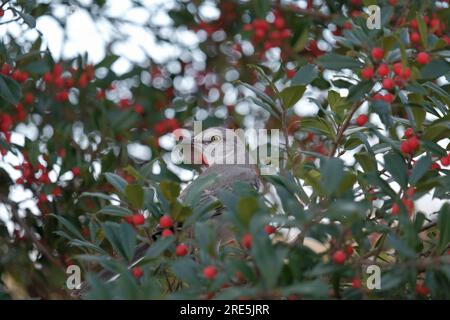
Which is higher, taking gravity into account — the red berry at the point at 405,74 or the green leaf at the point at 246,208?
the red berry at the point at 405,74

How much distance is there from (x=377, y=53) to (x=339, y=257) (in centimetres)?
83

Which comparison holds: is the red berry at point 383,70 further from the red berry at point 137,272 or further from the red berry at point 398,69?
the red berry at point 137,272

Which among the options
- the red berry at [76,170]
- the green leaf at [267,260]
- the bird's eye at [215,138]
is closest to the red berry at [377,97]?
the green leaf at [267,260]

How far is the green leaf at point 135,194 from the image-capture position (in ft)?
8.37

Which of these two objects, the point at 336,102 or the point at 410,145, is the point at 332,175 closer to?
the point at 410,145

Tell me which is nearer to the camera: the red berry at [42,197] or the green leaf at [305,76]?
the green leaf at [305,76]

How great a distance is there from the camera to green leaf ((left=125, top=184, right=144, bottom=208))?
8.37ft

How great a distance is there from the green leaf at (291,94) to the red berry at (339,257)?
915mm

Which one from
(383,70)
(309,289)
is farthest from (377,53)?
(309,289)

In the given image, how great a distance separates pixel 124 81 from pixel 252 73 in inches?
38.7

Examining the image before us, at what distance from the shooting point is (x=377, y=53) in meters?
2.65

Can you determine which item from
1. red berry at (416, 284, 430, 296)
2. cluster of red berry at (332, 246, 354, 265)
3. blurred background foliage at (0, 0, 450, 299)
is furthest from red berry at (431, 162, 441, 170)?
cluster of red berry at (332, 246, 354, 265)

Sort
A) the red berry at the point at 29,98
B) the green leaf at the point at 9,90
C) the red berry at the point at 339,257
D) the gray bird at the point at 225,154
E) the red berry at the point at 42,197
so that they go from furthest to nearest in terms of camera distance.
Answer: the red berry at the point at 29,98 < the gray bird at the point at 225,154 < the red berry at the point at 42,197 < the green leaf at the point at 9,90 < the red berry at the point at 339,257

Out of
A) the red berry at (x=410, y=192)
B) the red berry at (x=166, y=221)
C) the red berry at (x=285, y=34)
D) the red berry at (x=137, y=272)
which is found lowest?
the red berry at (x=137, y=272)
